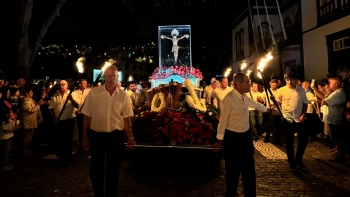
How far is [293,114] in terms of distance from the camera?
5.85 m

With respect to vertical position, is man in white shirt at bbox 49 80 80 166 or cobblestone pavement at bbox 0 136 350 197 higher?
man in white shirt at bbox 49 80 80 166

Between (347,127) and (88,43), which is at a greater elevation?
(88,43)

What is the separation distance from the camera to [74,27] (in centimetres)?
1942

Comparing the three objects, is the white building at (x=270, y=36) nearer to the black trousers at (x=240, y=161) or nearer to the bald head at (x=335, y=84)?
the bald head at (x=335, y=84)

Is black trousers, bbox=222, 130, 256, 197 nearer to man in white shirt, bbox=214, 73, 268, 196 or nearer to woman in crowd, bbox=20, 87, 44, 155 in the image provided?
man in white shirt, bbox=214, 73, 268, 196

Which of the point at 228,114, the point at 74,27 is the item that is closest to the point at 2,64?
the point at 74,27

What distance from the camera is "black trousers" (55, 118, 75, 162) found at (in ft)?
21.6

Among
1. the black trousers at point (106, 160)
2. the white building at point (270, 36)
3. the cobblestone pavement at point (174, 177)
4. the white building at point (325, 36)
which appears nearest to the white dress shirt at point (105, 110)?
the black trousers at point (106, 160)

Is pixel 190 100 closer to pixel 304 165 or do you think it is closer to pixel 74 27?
pixel 304 165

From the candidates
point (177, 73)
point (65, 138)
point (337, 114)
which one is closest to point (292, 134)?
point (337, 114)

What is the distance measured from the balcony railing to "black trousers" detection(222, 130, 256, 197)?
12.4 meters

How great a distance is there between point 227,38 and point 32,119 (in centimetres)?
2941

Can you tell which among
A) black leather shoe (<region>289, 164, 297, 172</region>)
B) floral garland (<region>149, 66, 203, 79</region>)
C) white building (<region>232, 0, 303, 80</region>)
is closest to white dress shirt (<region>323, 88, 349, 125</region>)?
black leather shoe (<region>289, 164, 297, 172</region>)

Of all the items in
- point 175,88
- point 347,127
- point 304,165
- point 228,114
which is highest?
point 175,88
